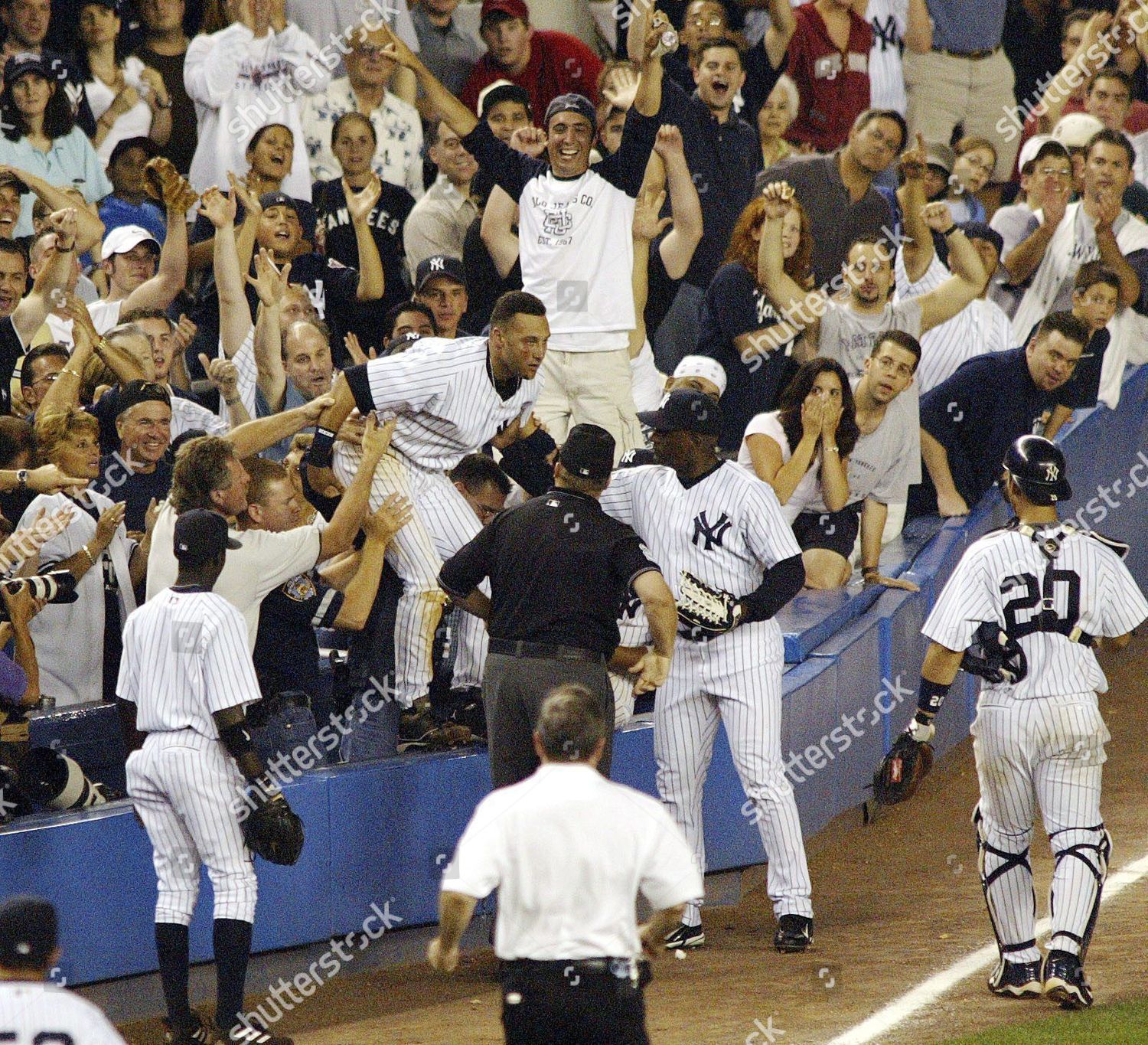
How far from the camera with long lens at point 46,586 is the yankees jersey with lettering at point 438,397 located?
1250 mm

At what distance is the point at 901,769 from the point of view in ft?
20.2

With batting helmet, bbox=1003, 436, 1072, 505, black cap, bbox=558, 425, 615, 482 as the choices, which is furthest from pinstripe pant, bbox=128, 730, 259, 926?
batting helmet, bbox=1003, 436, 1072, 505

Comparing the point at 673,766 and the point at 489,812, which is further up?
the point at 489,812

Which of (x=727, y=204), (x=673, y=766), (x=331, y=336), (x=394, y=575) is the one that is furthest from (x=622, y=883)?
(x=727, y=204)

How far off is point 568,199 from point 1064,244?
138 inches

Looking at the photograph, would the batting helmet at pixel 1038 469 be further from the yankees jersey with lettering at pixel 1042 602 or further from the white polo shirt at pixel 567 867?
the white polo shirt at pixel 567 867

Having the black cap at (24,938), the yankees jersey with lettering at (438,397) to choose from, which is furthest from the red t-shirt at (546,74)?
the black cap at (24,938)

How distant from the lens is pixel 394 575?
276 inches

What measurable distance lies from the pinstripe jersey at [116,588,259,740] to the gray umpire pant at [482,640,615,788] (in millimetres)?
811

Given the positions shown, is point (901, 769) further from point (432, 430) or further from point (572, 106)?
point (572, 106)

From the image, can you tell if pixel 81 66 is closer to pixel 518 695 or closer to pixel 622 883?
pixel 518 695

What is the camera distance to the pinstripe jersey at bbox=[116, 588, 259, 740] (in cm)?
555

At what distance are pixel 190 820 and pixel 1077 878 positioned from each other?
2.84 metres

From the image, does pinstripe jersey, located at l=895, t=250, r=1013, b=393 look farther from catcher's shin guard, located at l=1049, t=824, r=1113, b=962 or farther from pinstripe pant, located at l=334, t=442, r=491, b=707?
catcher's shin guard, located at l=1049, t=824, r=1113, b=962
